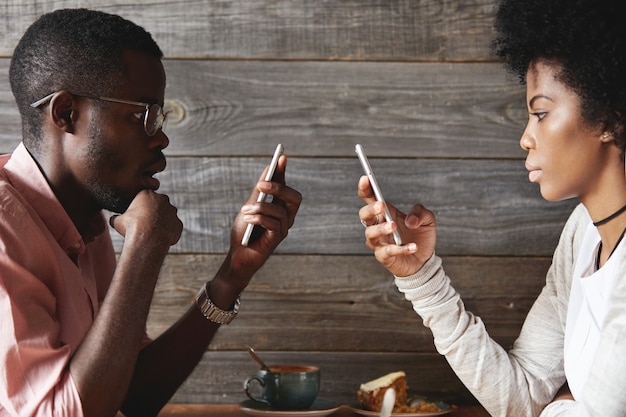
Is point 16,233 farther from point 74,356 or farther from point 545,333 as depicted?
point 545,333

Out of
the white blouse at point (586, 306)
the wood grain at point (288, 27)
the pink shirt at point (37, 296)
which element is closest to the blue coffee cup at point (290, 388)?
the pink shirt at point (37, 296)

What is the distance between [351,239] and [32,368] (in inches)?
33.1

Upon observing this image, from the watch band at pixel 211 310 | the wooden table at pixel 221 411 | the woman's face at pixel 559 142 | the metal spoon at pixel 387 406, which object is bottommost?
the wooden table at pixel 221 411

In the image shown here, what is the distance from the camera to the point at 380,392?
1581mm

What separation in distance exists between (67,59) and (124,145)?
17 cm

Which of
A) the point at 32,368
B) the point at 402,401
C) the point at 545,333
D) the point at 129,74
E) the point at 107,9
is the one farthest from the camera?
the point at 107,9

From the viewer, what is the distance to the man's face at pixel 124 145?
132 cm

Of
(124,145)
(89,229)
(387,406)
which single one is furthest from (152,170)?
(387,406)

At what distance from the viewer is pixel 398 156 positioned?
180 centimetres

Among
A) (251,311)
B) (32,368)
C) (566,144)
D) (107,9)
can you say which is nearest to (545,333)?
(566,144)

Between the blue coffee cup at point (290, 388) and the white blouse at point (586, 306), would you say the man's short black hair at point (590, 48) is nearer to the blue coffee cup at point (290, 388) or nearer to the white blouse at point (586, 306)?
the white blouse at point (586, 306)

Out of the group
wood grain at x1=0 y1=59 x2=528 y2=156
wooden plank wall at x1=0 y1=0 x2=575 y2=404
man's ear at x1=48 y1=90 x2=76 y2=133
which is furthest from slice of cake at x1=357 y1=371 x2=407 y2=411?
man's ear at x1=48 y1=90 x2=76 y2=133

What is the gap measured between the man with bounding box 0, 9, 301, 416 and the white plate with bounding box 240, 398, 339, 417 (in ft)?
0.46

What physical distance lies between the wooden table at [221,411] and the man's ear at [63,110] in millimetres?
657
